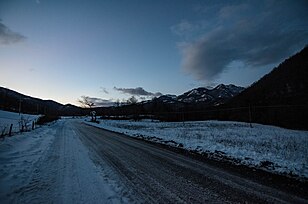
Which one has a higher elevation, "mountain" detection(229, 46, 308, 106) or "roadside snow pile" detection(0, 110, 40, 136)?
"mountain" detection(229, 46, 308, 106)

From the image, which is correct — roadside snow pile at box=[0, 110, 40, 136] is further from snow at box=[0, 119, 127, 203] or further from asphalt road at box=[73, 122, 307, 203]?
asphalt road at box=[73, 122, 307, 203]

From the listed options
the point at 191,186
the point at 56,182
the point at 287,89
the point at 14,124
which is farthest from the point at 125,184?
the point at 287,89

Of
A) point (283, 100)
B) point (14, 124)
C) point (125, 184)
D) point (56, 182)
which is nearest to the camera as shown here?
point (125, 184)

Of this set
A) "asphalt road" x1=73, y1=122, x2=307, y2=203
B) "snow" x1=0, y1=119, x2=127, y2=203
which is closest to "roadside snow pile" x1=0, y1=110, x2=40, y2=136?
"snow" x1=0, y1=119, x2=127, y2=203

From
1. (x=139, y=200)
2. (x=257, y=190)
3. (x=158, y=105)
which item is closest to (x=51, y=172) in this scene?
(x=139, y=200)

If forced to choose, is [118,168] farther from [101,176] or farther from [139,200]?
[139,200]

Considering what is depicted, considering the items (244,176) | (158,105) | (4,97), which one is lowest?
(244,176)

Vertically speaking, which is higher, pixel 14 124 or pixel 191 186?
pixel 14 124

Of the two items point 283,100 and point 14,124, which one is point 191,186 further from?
point 283,100

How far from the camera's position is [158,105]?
106m

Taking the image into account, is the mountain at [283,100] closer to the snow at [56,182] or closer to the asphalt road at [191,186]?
the asphalt road at [191,186]

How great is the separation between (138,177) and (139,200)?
180 cm

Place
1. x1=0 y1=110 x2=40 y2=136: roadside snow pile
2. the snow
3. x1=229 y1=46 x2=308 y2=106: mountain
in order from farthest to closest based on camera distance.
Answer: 1. x1=229 y1=46 x2=308 y2=106: mountain
2. x1=0 y1=110 x2=40 y2=136: roadside snow pile
3. the snow

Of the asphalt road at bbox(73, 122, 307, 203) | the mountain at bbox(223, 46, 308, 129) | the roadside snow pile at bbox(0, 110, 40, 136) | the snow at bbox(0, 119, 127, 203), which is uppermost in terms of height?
the mountain at bbox(223, 46, 308, 129)
